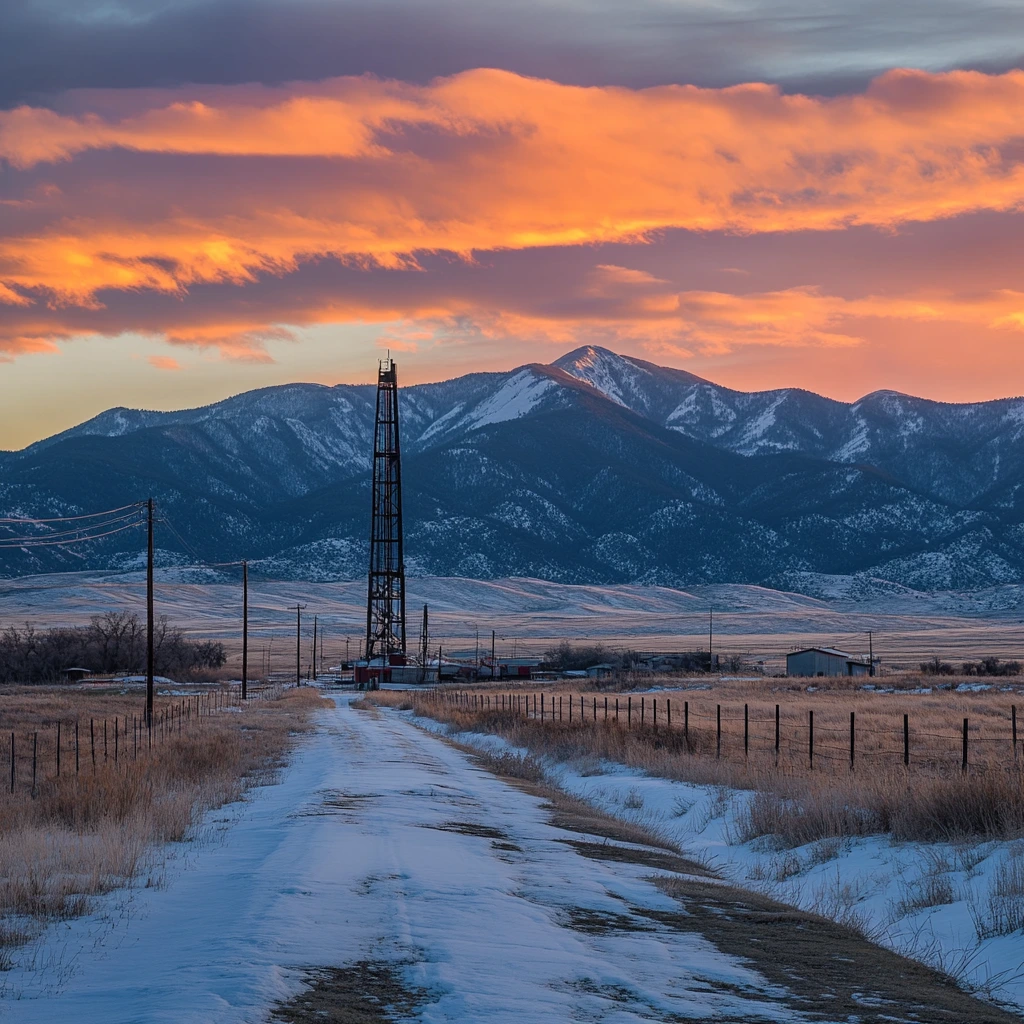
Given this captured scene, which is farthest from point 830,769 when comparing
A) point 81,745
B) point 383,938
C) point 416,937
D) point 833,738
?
point 81,745

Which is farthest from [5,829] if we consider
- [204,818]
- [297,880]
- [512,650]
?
[512,650]

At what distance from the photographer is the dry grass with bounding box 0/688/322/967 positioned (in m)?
10.3

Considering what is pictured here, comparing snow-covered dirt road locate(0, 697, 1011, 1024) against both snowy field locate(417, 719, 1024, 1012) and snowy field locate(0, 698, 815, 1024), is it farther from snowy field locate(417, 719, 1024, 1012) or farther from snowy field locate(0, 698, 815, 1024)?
snowy field locate(417, 719, 1024, 1012)

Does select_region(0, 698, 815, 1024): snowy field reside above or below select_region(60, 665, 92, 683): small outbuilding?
above

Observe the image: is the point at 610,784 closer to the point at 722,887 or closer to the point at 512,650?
the point at 722,887

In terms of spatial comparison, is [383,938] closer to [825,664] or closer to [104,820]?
[104,820]

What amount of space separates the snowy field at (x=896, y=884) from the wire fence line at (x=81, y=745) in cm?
916

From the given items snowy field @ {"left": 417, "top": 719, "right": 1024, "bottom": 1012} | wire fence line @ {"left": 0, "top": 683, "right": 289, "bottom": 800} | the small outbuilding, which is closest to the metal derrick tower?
the small outbuilding

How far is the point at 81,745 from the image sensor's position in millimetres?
38250

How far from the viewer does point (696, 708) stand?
2157 inches

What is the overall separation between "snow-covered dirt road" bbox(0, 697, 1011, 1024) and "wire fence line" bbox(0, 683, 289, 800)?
710cm

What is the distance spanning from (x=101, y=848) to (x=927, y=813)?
29.1ft

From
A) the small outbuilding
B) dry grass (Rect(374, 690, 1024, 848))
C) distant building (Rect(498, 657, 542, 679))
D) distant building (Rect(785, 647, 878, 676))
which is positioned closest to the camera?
dry grass (Rect(374, 690, 1024, 848))

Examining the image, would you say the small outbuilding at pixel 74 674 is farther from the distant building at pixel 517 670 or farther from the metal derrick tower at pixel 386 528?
the distant building at pixel 517 670
